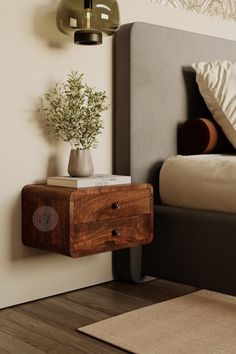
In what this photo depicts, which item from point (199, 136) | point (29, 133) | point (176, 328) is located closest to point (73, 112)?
point (29, 133)

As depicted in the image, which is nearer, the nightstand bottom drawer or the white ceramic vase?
the nightstand bottom drawer

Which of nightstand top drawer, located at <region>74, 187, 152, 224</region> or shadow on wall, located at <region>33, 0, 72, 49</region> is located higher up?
shadow on wall, located at <region>33, 0, 72, 49</region>

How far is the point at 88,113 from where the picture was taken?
2.22 meters

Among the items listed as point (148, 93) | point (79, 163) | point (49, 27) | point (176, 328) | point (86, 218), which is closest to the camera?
point (176, 328)

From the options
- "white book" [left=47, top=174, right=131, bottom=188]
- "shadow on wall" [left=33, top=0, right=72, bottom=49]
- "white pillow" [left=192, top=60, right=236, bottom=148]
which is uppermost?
"shadow on wall" [left=33, top=0, right=72, bottom=49]

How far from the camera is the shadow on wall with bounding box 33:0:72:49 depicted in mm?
2225

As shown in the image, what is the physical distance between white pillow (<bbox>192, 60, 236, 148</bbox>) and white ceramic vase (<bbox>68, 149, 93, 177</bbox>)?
701 mm

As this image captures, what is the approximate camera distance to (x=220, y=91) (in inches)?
99.7

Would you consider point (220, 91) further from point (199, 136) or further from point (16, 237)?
point (16, 237)

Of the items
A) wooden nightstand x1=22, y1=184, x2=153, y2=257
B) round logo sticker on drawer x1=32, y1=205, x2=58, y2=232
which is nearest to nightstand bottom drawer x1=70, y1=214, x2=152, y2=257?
wooden nightstand x1=22, y1=184, x2=153, y2=257

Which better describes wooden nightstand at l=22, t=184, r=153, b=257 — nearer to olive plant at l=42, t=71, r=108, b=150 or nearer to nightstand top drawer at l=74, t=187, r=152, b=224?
nightstand top drawer at l=74, t=187, r=152, b=224

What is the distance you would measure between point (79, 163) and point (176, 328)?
2.35 ft

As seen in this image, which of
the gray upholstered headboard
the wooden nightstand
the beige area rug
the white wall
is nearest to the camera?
the beige area rug

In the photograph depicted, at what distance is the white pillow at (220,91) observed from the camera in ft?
8.20
